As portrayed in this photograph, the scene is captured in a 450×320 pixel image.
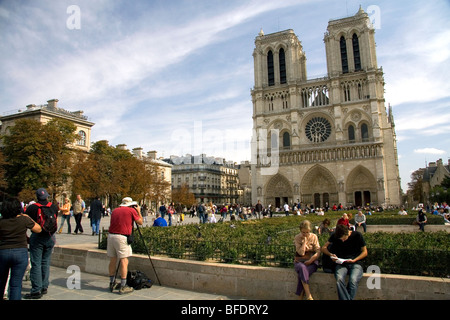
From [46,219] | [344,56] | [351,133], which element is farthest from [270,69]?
[46,219]

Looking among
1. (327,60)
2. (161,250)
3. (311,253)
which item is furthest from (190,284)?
(327,60)

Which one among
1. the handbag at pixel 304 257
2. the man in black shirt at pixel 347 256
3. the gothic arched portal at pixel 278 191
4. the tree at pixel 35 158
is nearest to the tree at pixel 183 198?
the gothic arched portal at pixel 278 191

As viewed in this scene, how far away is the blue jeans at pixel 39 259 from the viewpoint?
512 cm

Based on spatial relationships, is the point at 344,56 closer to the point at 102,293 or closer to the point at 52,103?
the point at 52,103

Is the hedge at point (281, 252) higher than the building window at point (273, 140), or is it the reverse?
the building window at point (273, 140)

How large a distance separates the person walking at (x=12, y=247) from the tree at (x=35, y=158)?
91.2 feet

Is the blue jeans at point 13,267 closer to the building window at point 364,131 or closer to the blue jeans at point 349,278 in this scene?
the blue jeans at point 349,278

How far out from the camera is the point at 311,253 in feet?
16.9

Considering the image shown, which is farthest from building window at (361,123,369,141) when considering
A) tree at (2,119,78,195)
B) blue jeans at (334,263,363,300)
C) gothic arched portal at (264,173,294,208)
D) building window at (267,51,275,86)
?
blue jeans at (334,263,363,300)

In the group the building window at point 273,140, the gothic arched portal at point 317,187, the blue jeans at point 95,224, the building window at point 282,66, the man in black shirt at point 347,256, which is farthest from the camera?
the building window at point 282,66

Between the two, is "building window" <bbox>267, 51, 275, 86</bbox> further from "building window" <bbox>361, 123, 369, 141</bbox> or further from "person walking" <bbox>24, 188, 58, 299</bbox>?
"person walking" <bbox>24, 188, 58, 299</bbox>
